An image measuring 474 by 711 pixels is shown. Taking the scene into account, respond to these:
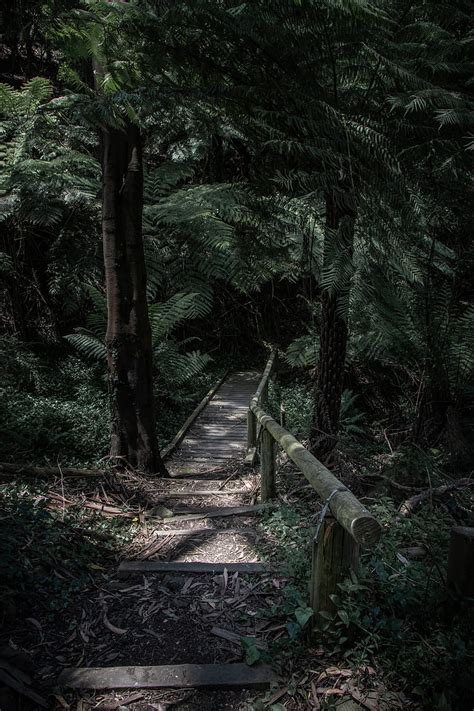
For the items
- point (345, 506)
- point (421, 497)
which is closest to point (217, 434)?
point (421, 497)

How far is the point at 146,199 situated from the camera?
7883 millimetres

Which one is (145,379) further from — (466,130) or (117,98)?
(466,130)

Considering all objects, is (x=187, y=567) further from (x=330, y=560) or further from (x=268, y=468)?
(x=268, y=468)

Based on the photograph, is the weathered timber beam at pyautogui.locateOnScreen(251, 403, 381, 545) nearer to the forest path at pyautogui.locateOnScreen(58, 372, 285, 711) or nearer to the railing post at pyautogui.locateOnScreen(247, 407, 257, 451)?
the forest path at pyautogui.locateOnScreen(58, 372, 285, 711)

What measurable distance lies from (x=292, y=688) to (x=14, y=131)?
762 cm

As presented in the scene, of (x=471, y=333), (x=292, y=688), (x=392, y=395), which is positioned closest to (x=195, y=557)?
(x=292, y=688)

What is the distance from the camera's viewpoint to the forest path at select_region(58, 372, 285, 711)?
178 cm

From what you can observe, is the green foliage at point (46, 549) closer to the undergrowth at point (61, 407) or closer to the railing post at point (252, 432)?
the undergrowth at point (61, 407)

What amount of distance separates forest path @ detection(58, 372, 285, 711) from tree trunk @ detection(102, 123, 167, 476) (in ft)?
1.54

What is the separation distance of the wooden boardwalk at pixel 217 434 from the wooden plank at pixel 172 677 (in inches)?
135

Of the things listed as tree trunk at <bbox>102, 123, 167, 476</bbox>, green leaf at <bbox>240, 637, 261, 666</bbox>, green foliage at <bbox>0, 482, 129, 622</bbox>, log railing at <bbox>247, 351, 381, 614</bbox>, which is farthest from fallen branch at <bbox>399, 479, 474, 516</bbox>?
tree trunk at <bbox>102, 123, 167, 476</bbox>

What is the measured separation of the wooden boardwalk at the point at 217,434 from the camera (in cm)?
567

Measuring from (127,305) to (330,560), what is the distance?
9.76 feet

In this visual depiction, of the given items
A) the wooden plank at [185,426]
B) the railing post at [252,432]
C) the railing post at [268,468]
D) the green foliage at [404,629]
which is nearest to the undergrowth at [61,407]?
the wooden plank at [185,426]
